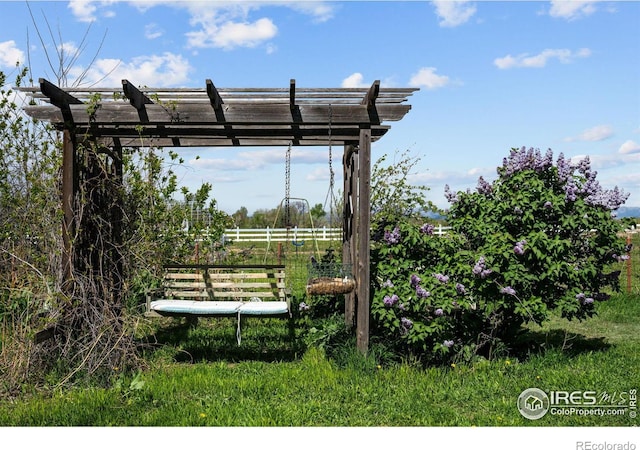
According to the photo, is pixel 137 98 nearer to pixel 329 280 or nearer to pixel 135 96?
pixel 135 96

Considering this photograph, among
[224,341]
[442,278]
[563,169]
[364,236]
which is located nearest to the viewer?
[364,236]

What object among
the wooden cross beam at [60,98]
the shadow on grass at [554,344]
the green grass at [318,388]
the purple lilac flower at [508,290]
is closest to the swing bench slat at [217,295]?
the green grass at [318,388]

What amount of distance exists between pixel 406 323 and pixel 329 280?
863 mm

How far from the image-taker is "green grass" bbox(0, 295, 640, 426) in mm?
4504

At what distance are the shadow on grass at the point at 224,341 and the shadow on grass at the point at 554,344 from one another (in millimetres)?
2457

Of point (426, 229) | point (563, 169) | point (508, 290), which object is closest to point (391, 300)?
point (426, 229)

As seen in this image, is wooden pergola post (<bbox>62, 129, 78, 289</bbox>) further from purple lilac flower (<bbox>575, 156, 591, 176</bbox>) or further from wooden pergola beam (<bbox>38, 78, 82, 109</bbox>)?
purple lilac flower (<bbox>575, 156, 591, 176</bbox>)

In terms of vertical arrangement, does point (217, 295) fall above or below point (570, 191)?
below

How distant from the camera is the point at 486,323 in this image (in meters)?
6.46

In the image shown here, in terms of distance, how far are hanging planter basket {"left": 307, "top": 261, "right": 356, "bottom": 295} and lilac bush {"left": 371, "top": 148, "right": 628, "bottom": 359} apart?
0.33 metres

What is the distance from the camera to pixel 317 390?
5.09 metres

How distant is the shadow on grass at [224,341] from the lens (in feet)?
21.4

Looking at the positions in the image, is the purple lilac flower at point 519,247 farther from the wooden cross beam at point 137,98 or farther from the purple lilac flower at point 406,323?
the wooden cross beam at point 137,98

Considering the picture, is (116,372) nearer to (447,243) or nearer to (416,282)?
(416,282)
